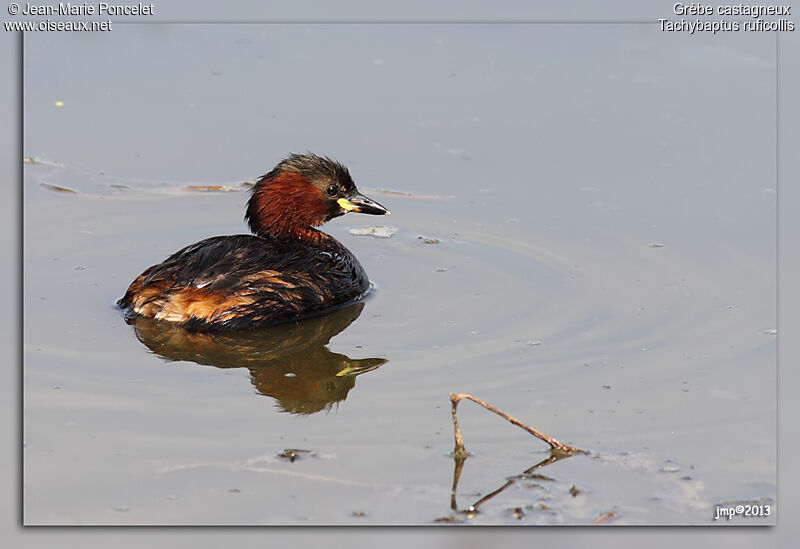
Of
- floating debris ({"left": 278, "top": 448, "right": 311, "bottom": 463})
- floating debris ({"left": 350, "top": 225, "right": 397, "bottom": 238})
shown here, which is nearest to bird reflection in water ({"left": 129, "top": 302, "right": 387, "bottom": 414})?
floating debris ({"left": 278, "top": 448, "right": 311, "bottom": 463})

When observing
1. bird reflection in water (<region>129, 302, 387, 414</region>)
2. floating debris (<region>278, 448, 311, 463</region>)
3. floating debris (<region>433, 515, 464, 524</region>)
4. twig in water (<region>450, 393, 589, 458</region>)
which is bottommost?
floating debris (<region>433, 515, 464, 524</region>)

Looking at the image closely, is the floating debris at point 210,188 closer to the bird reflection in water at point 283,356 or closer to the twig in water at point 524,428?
the bird reflection in water at point 283,356

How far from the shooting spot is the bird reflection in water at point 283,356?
24.6 feet

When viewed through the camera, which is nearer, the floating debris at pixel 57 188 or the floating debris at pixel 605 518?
the floating debris at pixel 605 518

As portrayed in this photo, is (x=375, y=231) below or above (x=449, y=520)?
above

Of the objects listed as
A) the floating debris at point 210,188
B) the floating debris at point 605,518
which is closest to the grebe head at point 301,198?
the floating debris at point 210,188

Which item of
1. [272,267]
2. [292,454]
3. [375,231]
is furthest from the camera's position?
[375,231]

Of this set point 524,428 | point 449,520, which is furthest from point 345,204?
point 449,520

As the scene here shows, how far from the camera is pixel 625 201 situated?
10102mm

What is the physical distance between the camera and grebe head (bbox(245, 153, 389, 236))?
914cm

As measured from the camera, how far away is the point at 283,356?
8.12m

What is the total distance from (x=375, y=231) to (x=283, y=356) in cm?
214

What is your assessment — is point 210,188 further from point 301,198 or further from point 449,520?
point 449,520

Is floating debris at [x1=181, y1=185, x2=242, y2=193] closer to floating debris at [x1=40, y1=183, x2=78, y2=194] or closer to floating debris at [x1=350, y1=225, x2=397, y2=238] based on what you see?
floating debris at [x1=40, y1=183, x2=78, y2=194]
